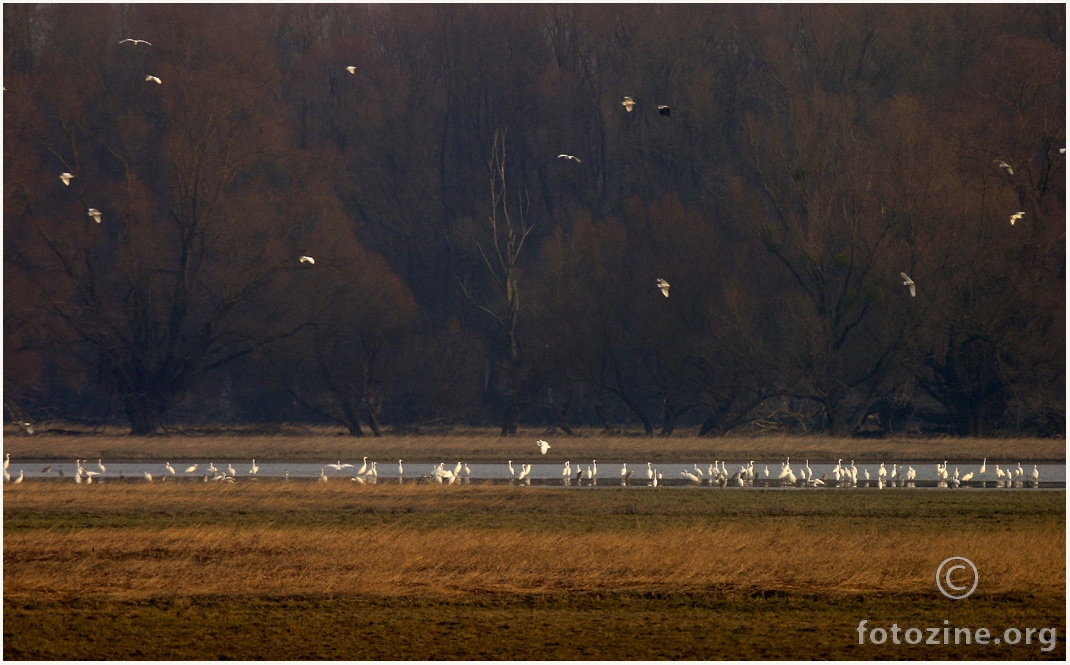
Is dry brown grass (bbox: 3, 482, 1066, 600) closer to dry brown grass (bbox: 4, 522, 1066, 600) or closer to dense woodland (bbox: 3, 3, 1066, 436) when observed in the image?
dry brown grass (bbox: 4, 522, 1066, 600)

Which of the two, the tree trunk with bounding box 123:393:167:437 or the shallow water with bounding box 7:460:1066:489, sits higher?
the tree trunk with bounding box 123:393:167:437

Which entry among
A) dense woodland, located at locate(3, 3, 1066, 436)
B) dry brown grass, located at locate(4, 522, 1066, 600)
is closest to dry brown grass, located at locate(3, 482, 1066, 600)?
dry brown grass, located at locate(4, 522, 1066, 600)

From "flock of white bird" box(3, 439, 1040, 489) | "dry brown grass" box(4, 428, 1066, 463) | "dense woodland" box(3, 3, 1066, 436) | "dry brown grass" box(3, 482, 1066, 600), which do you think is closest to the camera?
"dry brown grass" box(3, 482, 1066, 600)

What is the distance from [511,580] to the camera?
56.4 feet

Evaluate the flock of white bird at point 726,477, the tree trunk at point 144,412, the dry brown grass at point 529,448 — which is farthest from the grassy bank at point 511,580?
the tree trunk at point 144,412

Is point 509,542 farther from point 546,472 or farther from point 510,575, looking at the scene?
point 546,472

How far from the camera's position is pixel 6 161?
167 ft

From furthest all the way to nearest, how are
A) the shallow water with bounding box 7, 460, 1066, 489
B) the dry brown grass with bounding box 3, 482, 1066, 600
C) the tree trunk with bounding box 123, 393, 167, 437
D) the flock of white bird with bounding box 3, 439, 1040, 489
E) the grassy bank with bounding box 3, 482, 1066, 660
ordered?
1. the tree trunk with bounding box 123, 393, 167, 437
2. the shallow water with bounding box 7, 460, 1066, 489
3. the flock of white bird with bounding box 3, 439, 1040, 489
4. the dry brown grass with bounding box 3, 482, 1066, 600
5. the grassy bank with bounding box 3, 482, 1066, 660

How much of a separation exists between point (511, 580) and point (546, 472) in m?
17.5

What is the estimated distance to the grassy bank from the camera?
14.2m

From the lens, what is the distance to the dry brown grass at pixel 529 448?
41188 mm

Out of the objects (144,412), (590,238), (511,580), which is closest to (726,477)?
(511,580)

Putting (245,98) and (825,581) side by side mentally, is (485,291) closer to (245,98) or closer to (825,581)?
(245,98)

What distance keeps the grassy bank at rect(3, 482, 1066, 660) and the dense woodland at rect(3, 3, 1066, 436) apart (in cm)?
2322
